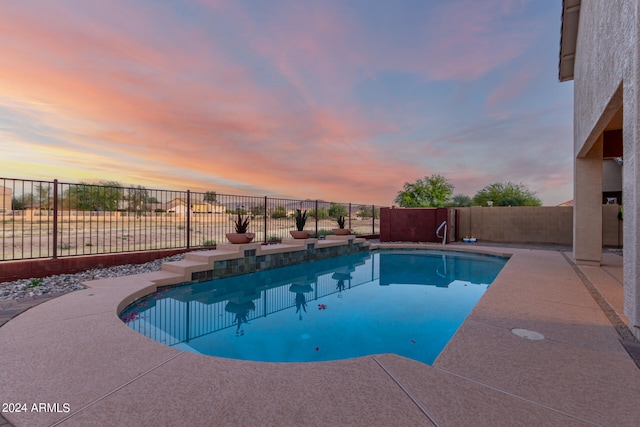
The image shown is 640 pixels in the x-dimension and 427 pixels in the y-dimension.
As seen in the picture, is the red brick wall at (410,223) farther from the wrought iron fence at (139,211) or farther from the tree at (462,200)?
the tree at (462,200)

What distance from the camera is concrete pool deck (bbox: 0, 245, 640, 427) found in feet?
5.10

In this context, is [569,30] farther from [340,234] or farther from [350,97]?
[340,234]

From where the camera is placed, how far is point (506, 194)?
112 feet

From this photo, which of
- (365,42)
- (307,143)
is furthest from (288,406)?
(307,143)

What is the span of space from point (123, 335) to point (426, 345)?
3.34 meters

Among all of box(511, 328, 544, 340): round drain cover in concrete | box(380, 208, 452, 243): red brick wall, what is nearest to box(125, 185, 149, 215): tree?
box(511, 328, 544, 340): round drain cover in concrete

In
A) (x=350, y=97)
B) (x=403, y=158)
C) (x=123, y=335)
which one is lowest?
(x=123, y=335)

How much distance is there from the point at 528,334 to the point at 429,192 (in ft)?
97.5

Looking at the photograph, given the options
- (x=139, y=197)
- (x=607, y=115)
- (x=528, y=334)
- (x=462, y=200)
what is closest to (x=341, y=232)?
(x=139, y=197)

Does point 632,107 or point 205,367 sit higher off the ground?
point 632,107

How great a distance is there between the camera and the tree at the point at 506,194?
33469mm

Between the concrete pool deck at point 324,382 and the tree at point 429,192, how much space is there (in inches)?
1139

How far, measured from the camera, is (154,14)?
22.5 ft

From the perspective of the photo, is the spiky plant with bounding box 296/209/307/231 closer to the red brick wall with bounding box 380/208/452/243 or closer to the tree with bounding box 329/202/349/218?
the tree with bounding box 329/202/349/218
